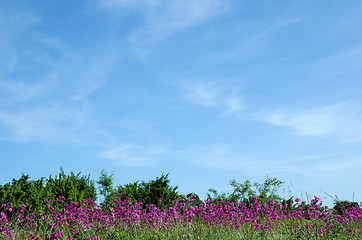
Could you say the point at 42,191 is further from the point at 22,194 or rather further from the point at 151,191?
the point at 151,191

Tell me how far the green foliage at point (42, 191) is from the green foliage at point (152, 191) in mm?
1482

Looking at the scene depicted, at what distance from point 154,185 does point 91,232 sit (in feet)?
21.1

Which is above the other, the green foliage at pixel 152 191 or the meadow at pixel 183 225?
the green foliage at pixel 152 191

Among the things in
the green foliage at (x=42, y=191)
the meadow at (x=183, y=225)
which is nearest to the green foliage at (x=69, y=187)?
the green foliage at (x=42, y=191)

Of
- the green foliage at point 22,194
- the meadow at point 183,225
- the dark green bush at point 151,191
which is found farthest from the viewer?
the dark green bush at point 151,191

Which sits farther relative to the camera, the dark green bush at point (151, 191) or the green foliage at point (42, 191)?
the dark green bush at point (151, 191)

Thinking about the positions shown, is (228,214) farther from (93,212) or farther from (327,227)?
(93,212)

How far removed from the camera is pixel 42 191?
12508 mm

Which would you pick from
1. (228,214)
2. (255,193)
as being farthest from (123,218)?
(255,193)

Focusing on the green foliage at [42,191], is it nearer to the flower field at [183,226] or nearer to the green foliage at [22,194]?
the green foliage at [22,194]

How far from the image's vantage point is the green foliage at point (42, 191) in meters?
11.9

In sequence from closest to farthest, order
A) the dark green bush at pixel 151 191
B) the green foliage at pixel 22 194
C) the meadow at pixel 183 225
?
the meadow at pixel 183 225
the green foliage at pixel 22 194
the dark green bush at pixel 151 191

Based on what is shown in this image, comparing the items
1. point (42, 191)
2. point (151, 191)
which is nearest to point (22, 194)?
point (42, 191)

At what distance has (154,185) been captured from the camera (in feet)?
50.4
